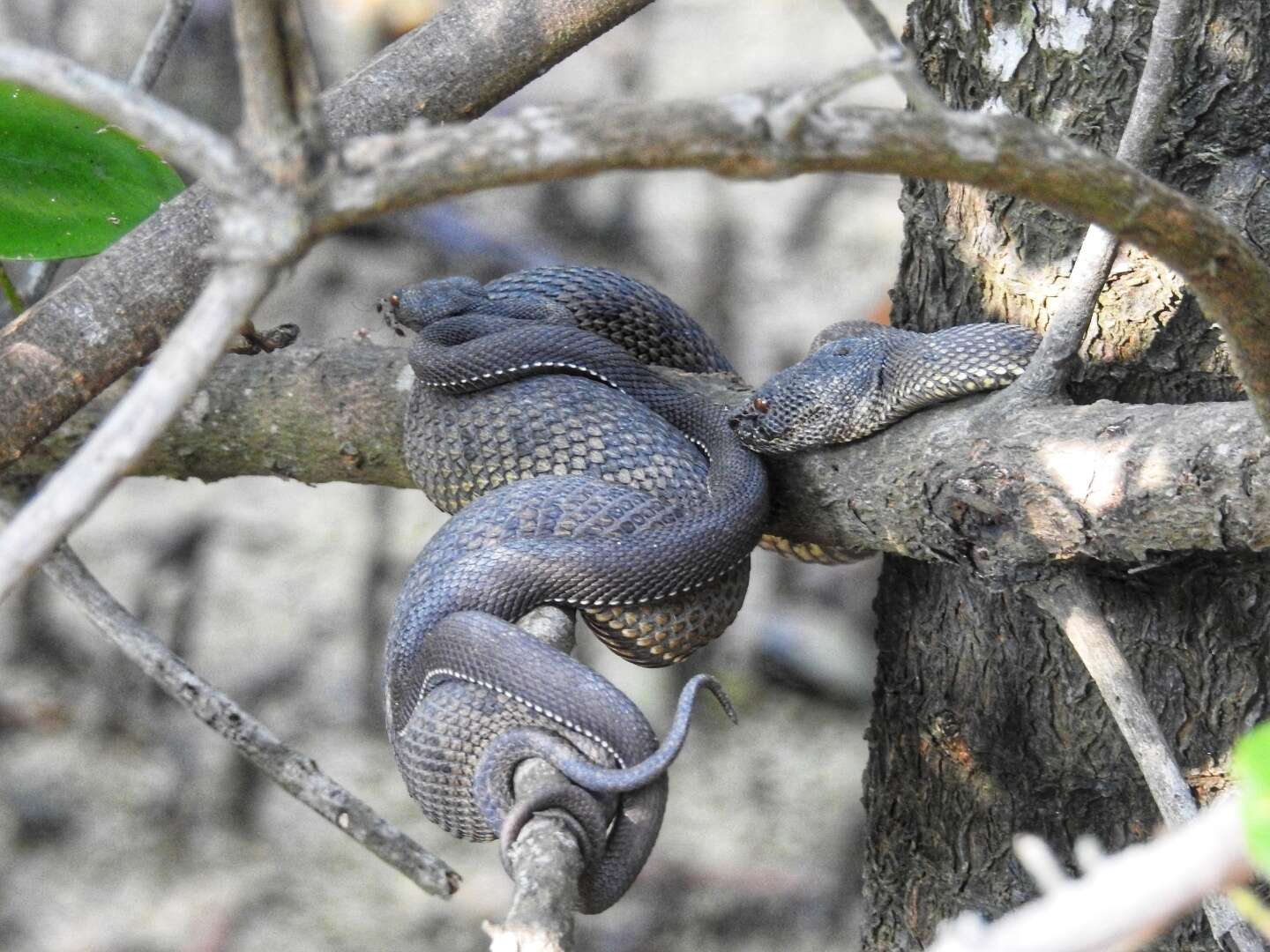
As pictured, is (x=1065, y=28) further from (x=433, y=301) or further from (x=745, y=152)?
(x=745, y=152)

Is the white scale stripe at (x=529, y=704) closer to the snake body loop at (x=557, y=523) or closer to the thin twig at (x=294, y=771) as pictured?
the snake body loop at (x=557, y=523)

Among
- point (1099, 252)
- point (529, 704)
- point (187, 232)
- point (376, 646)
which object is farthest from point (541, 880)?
point (376, 646)

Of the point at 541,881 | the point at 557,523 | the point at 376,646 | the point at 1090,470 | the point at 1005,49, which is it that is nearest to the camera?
the point at 541,881

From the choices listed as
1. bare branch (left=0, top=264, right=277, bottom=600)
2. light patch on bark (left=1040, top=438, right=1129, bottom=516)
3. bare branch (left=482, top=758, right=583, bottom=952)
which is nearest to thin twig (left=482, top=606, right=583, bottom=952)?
bare branch (left=482, top=758, right=583, bottom=952)

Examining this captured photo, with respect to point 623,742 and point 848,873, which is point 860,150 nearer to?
point 623,742

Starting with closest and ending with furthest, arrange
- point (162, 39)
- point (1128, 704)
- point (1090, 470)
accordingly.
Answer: point (1090, 470), point (1128, 704), point (162, 39)

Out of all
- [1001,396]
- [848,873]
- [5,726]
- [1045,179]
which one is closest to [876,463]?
[1001,396]
